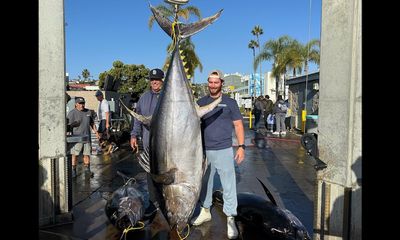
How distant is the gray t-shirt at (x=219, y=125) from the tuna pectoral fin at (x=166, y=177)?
903mm

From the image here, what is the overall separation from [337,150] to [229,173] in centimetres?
133

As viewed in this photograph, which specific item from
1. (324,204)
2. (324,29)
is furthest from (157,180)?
(324,29)

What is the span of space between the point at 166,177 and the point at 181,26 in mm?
1361

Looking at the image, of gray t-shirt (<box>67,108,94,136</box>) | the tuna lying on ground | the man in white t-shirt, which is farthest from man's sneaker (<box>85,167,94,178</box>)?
the tuna lying on ground

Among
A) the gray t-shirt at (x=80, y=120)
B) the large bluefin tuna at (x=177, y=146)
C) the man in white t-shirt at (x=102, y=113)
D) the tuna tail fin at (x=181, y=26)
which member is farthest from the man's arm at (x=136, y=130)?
the man in white t-shirt at (x=102, y=113)

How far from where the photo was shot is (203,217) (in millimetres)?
4129

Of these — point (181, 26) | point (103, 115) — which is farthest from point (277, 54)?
point (181, 26)

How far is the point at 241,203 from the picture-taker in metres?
4.05

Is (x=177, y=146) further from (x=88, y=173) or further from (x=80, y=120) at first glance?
(x=88, y=173)

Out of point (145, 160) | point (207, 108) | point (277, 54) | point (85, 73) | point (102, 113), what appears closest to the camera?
point (207, 108)

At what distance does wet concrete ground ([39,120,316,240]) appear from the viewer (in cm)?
388

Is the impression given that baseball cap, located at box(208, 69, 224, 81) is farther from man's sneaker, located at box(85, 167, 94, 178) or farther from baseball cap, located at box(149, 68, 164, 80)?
man's sneaker, located at box(85, 167, 94, 178)
